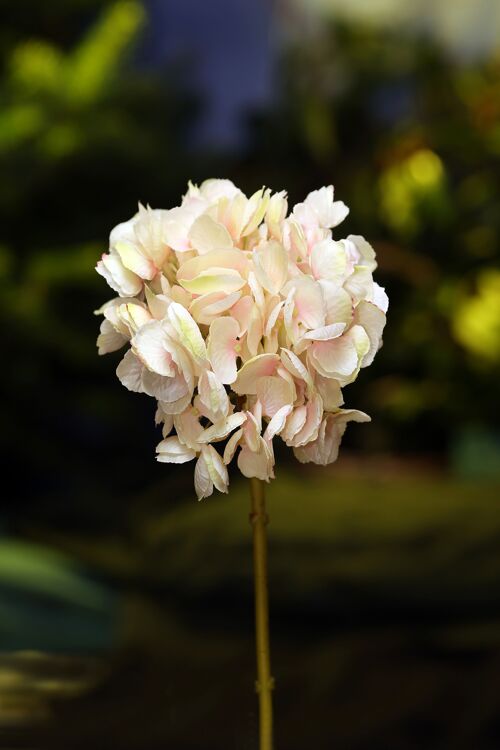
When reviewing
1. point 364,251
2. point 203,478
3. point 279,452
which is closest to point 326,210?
point 364,251

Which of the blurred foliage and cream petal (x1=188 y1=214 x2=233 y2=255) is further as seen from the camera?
the blurred foliage

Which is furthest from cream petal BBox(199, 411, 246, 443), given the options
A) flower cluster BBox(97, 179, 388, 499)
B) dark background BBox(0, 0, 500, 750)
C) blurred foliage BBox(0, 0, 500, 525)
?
blurred foliage BBox(0, 0, 500, 525)

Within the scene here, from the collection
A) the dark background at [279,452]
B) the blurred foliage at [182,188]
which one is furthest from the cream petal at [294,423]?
the blurred foliage at [182,188]

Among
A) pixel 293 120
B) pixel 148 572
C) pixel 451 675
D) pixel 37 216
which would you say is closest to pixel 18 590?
pixel 148 572

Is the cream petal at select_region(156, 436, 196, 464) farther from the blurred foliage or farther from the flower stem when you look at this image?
the blurred foliage

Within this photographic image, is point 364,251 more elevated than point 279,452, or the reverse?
point 279,452

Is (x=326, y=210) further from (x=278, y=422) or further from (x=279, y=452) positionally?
(x=279, y=452)

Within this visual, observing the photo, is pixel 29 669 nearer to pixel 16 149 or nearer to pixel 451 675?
pixel 451 675
